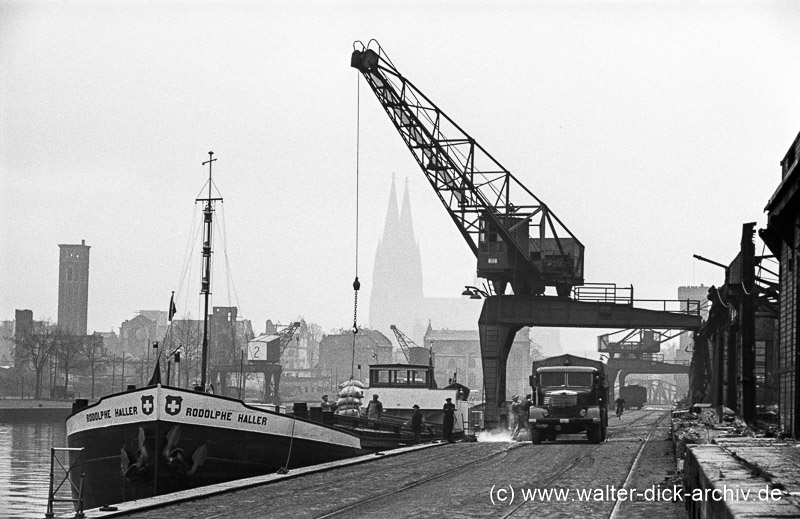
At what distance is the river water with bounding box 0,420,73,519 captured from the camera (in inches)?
1363

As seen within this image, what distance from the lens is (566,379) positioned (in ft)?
115

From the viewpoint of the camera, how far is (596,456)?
28.0 m

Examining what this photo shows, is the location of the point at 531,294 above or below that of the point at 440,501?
above

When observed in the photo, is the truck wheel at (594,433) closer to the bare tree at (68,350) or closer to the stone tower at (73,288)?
the bare tree at (68,350)

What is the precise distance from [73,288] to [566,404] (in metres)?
166

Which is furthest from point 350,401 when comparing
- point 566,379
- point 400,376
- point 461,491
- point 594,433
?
point 461,491

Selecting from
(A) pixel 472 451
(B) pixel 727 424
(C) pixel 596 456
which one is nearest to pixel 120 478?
(A) pixel 472 451

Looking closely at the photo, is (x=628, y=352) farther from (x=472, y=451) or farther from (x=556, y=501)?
(x=556, y=501)

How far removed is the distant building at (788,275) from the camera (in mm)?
23844

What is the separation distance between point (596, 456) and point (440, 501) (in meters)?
11.0

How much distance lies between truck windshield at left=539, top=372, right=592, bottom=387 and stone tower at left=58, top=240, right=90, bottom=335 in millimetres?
160836

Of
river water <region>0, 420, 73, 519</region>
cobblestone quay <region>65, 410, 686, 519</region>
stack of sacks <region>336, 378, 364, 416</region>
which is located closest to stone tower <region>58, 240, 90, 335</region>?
river water <region>0, 420, 73, 519</region>

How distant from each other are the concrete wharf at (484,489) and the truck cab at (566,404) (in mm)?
6582

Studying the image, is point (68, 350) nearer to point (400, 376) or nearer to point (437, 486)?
point (400, 376)
